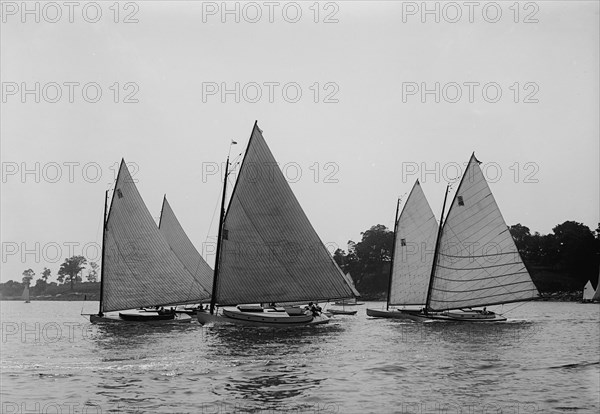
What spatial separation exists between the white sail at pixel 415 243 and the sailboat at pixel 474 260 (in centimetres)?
1048

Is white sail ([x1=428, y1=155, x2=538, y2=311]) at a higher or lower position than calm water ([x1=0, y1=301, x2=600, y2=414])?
higher

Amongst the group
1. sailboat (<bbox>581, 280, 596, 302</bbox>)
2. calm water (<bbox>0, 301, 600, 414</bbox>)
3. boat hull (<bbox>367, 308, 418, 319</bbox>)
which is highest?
sailboat (<bbox>581, 280, 596, 302</bbox>)

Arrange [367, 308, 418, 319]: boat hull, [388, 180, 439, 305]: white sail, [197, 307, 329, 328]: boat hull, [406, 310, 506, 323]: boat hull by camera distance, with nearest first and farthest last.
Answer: [197, 307, 329, 328]: boat hull < [406, 310, 506, 323]: boat hull < [367, 308, 418, 319]: boat hull < [388, 180, 439, 305]: white sail

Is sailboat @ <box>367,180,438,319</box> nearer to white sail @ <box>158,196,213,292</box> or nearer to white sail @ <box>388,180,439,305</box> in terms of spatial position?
white sail @ <box>388,180,439,305</box>

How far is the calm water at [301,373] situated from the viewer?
27.2 meters

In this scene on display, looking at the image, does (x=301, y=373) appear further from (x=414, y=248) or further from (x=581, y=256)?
(x=581, y=256)

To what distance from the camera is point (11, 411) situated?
25875 millimetres

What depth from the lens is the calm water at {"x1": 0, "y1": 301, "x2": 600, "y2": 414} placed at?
27250mm

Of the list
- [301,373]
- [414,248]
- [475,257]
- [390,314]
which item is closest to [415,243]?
[414,248]

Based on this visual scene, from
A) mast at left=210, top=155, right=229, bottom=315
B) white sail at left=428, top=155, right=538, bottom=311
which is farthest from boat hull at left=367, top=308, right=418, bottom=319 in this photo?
mast at left=210, top=155, right=229, bottom=315

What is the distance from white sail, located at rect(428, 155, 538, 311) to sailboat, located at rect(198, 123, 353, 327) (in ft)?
47.8

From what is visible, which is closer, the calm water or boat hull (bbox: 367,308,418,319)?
the calm water

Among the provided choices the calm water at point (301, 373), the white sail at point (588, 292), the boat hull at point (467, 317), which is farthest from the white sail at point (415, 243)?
the white sail at point (588, 292)

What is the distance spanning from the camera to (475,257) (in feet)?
225
